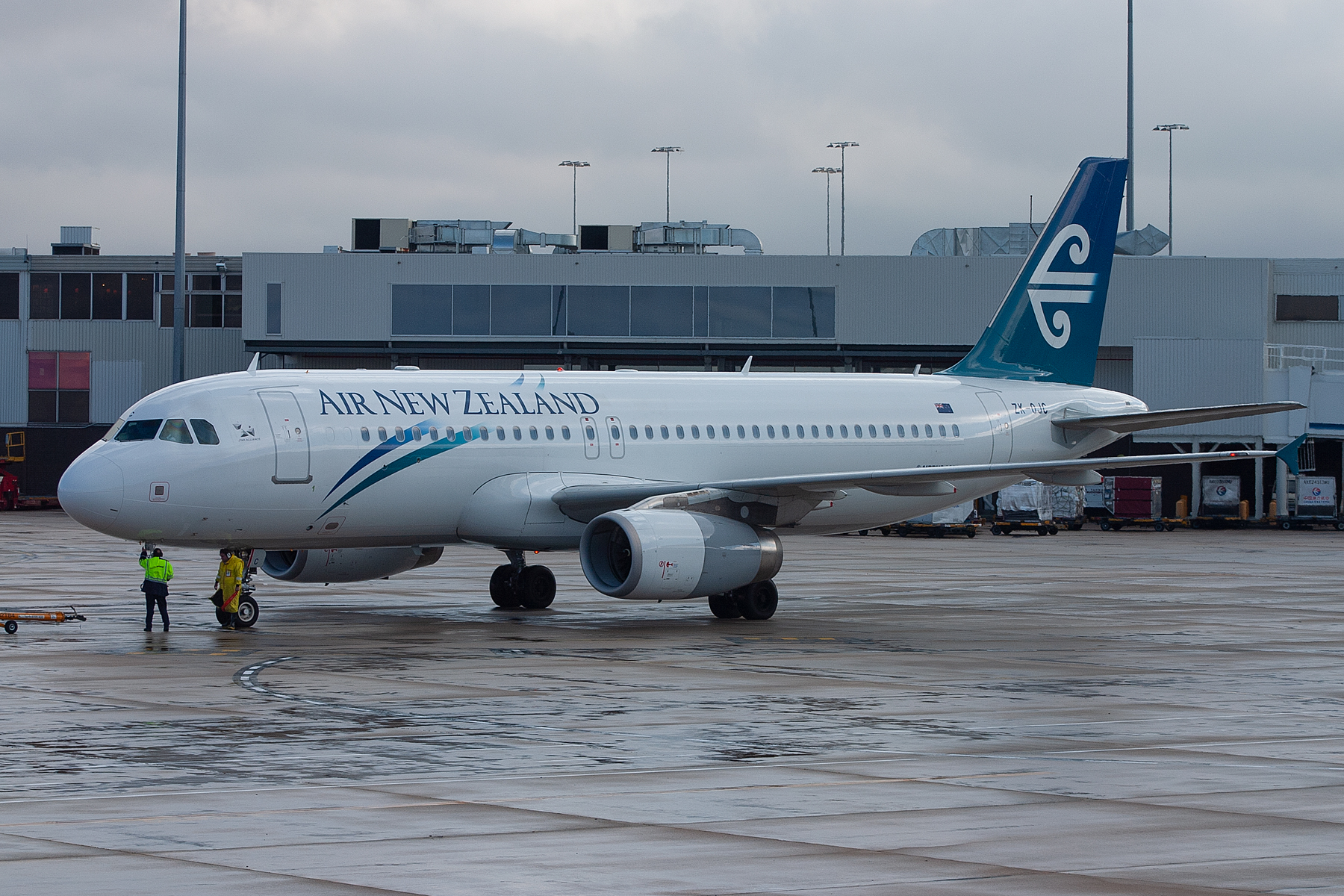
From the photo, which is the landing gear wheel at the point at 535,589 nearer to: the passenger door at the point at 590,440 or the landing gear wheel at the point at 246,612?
the passenger door at the point at 590,440

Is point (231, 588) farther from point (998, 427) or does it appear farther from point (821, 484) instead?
point (998, 427)

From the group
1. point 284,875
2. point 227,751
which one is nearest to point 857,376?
point 227,751

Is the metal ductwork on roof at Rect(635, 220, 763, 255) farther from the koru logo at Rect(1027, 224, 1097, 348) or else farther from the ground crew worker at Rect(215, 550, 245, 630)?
the ground crew worker at Rect(215, 550, 245, 630)

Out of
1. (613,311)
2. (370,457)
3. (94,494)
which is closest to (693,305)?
(613,311)

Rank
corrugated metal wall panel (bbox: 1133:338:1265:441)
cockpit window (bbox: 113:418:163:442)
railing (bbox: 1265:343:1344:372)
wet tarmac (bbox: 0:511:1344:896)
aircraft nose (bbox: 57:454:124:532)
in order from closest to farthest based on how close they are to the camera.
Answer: wet tarmac (bbox: 0:511:1344:896)
aircraft nose (bbox: 57:454:124:532)
cockpit window (bbox: 113:418:163:442)
corrugated metal wall panel (bbox: 1133:338:1265:441)
railing (bbox: 1265:343:1344:372)

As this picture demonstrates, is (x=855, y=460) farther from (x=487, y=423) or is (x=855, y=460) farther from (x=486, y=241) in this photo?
(x=486, y=241)

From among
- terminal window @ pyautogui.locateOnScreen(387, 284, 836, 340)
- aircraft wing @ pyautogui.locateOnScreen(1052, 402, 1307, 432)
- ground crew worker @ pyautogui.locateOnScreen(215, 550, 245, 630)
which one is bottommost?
ground crew worker @ pyautogui.locateOnScreen(215, 550, 245, 630)

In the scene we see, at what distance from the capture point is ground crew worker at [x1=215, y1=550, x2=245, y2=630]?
2644cm

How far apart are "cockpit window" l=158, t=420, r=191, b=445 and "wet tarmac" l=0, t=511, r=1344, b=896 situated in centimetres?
292

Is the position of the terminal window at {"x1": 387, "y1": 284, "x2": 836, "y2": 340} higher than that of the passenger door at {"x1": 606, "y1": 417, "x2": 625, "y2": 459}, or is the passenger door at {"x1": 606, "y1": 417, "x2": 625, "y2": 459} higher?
the terminal window at {"x1": 387, "y1": 284, "x2": 836, "y2": 340}

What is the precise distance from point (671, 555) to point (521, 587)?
5263 mm

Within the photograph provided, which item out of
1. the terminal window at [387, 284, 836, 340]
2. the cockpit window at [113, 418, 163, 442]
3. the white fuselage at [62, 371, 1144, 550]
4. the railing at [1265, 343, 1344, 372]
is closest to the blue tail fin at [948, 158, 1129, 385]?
the white fuselage at [62, 371, 1144, 550]

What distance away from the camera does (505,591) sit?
30703 millimetres

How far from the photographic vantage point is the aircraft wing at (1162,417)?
93.5ft
